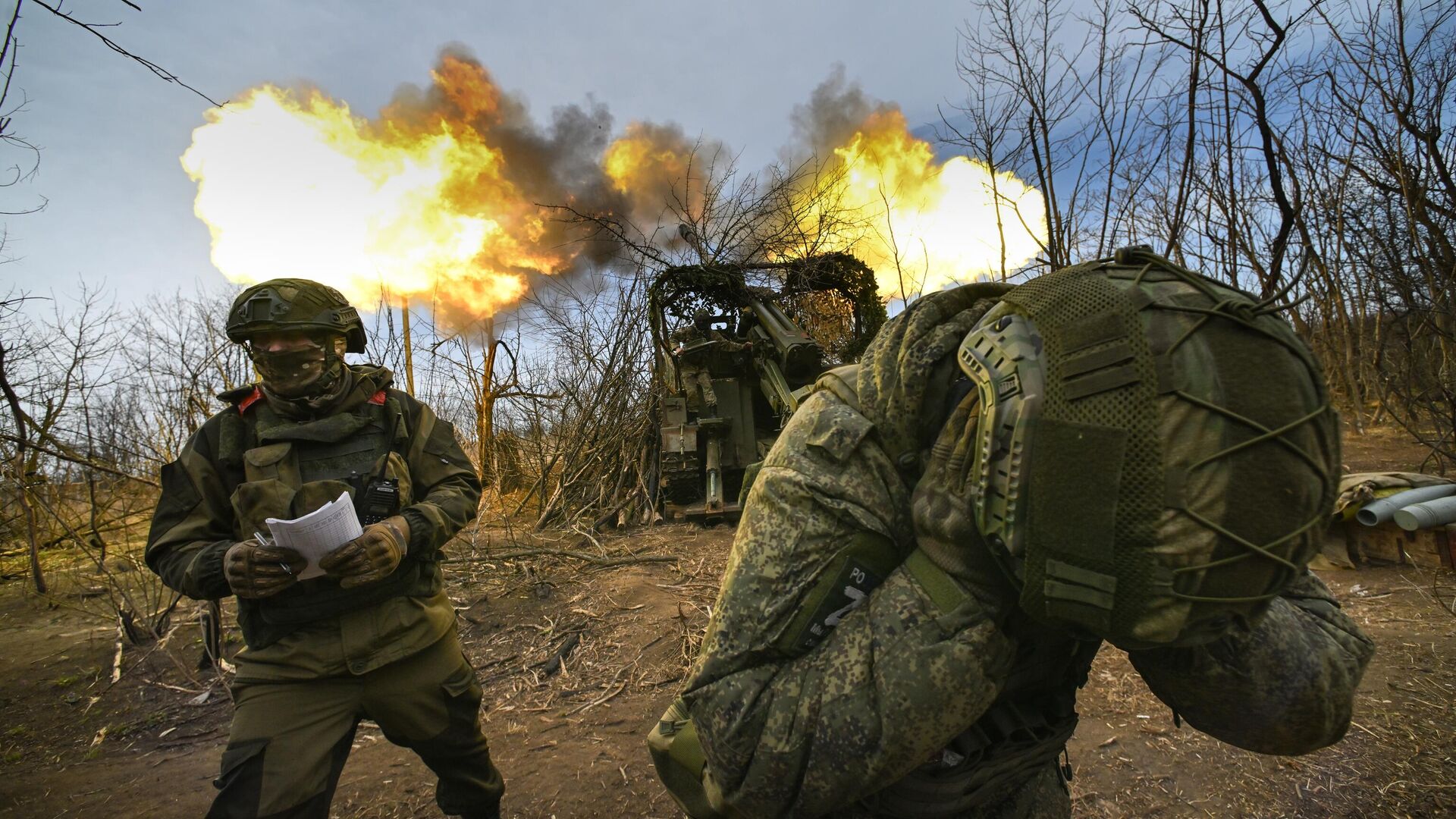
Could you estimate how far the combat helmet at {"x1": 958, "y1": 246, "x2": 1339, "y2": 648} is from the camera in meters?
0.89

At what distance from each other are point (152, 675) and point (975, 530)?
20.0 ft

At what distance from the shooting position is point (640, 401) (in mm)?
9375

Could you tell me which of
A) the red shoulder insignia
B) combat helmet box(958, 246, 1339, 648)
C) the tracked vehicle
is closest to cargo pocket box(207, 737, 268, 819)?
the red shoulder insignia

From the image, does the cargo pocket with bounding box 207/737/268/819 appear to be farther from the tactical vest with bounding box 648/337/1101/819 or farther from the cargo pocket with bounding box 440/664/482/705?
the tactical vest with bounding box 648/337/1101/819

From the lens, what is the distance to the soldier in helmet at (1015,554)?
91cm

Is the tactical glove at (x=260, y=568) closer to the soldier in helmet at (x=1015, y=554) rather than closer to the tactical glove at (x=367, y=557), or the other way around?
the tactical glove at (x=367, y=557)

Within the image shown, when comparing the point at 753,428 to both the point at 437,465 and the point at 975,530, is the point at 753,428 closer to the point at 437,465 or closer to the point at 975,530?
the point at 437,465

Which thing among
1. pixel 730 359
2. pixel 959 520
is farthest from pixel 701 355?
pixel 959 520

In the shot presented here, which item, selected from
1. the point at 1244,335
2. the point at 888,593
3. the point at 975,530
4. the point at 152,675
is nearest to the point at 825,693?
the point at 888,593

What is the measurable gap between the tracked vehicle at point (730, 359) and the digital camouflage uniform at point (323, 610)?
17.7 ft

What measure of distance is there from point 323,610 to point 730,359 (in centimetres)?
678

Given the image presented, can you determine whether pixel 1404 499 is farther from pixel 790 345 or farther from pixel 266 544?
pixel 266 544

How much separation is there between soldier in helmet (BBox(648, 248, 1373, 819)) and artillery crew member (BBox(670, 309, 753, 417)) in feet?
23.0

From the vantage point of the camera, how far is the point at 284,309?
2.36 meters
